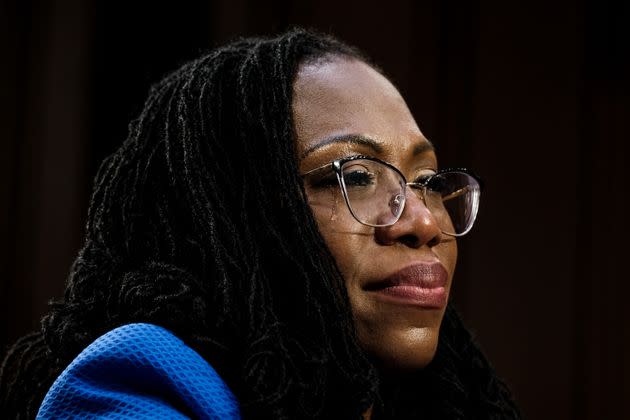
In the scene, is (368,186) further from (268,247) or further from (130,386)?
(130,386)

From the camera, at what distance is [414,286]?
0.97m

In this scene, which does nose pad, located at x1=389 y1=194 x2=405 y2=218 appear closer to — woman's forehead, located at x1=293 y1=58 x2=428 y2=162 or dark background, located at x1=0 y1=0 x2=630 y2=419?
woman's forehead, located at x1=293 y1=58 x2=428 y2=162

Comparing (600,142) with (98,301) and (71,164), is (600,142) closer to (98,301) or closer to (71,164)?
(71,164)

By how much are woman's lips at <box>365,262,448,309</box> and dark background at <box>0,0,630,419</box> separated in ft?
4.16

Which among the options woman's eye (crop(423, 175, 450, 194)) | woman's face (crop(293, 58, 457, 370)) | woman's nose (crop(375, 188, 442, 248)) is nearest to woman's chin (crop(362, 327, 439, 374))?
woman's face (crop(293, 58, 457, 370))

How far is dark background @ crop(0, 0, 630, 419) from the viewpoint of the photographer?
202cm

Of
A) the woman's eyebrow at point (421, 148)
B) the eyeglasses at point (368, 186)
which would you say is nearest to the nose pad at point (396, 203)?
the eyeglasses at point (368, 186)

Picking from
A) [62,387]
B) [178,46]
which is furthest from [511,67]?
[62,387]

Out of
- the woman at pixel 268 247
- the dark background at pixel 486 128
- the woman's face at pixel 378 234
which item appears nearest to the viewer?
the woman at pixel 268 247

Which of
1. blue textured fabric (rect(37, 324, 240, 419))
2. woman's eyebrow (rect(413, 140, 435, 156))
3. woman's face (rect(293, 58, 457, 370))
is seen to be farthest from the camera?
woman's eyebrow (rect(413, 140, 435, 156))

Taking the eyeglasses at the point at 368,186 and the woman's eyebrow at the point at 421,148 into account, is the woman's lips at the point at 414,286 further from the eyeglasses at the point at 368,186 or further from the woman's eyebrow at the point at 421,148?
the woman's eyebrow at the point at 421,148

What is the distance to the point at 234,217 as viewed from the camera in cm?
96

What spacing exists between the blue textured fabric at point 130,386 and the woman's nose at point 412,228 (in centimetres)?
34

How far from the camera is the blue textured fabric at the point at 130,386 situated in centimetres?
73
